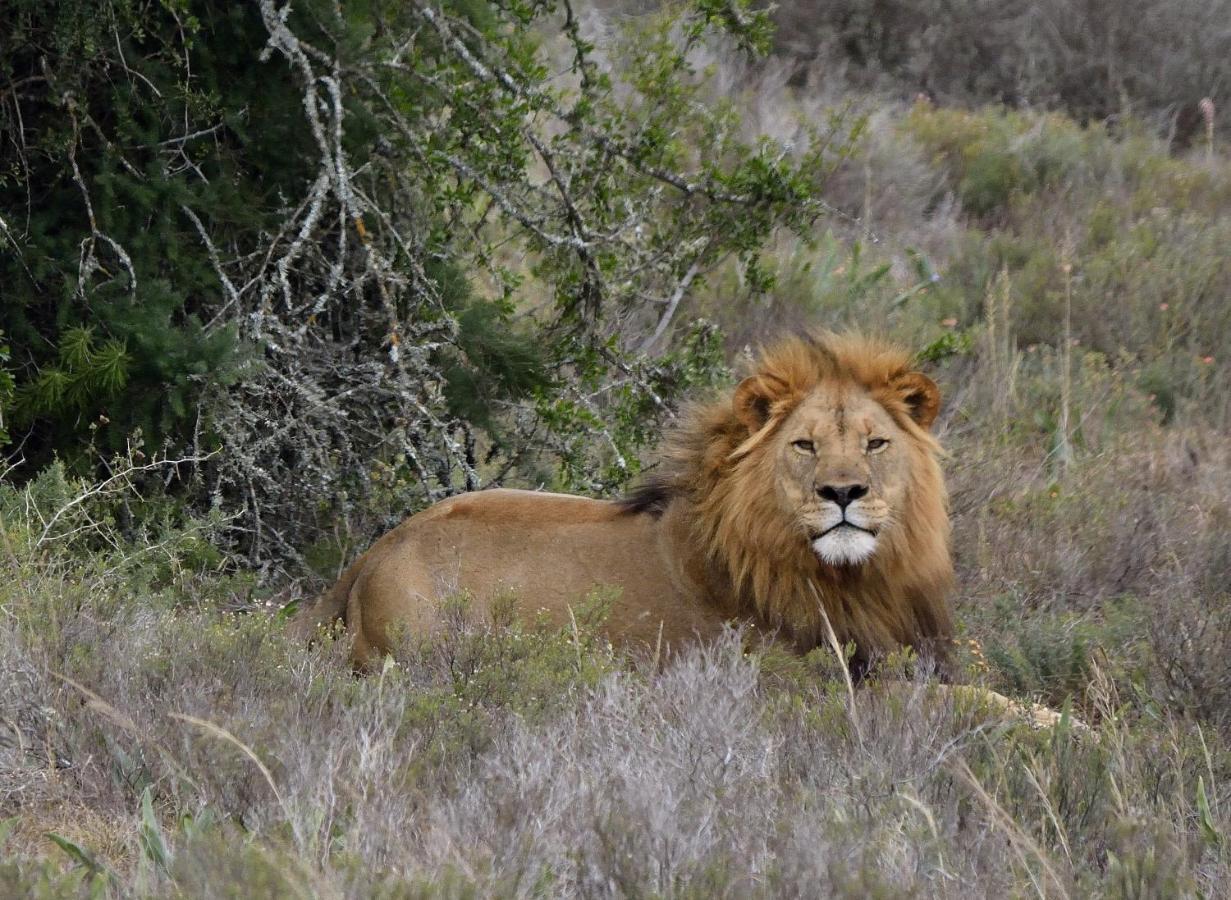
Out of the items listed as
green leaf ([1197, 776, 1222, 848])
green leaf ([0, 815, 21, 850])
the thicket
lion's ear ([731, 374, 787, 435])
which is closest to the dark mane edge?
lion's ear ([731, 374, 787, 435])

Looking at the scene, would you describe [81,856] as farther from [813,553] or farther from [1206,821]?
[813,553]

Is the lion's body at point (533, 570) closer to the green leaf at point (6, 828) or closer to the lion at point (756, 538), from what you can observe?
the lion at point (756, 538)

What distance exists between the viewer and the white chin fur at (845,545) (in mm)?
4852

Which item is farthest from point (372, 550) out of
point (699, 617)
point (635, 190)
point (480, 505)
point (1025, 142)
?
point (1025, 142)

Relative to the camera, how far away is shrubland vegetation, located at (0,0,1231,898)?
321 centimetres

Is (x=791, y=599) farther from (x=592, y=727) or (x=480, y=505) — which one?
(x=592, y=727)

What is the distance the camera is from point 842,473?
4.80 meters

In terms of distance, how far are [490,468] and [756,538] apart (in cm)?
219

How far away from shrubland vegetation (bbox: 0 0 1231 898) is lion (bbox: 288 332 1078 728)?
14.7 inches

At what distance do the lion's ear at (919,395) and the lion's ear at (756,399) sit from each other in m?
0.36

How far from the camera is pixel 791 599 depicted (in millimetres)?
5062

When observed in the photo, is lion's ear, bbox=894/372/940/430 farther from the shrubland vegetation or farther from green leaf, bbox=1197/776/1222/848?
green leaf, bbox=1197/776/1222/848

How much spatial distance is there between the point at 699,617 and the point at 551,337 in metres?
1.85

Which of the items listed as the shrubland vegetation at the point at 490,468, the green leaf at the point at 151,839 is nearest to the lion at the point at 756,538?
the shrubland vegetation at the point at 490,468
